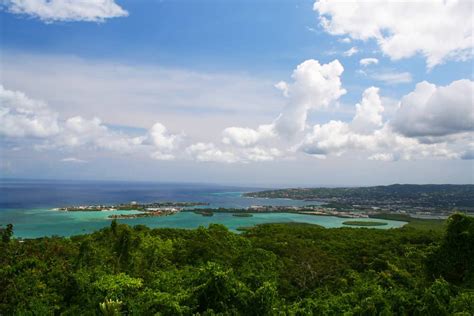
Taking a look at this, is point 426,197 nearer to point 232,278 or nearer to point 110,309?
point 232,278

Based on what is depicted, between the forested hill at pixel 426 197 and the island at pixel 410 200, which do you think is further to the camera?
the forested hill at pixel 426 197

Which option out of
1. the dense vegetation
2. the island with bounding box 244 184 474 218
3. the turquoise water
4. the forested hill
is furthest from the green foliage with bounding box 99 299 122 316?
the forested hill

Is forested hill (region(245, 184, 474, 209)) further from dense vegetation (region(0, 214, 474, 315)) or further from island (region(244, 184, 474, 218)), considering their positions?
dense vegetation (region(0, 214, 474, 315))

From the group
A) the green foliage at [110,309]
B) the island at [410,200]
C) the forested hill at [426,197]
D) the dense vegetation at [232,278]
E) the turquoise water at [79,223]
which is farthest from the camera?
the forested hill at [426,197]

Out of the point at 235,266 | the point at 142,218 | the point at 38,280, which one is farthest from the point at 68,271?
the point at 142,218

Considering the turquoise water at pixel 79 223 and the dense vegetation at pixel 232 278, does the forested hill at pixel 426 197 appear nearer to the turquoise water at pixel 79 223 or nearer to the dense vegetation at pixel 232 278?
the turquoise water at pixel 79 223

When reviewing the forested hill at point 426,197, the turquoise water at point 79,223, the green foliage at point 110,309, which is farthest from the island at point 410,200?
the green foliage at point 110,309

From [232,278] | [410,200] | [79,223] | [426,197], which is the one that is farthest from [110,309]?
[426,197]

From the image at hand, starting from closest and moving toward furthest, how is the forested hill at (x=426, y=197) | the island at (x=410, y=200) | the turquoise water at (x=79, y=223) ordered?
the turquoise water at (x=79, y=223) < the island at (x=410, y=200) < the forested hill at (x=426, y=197)
